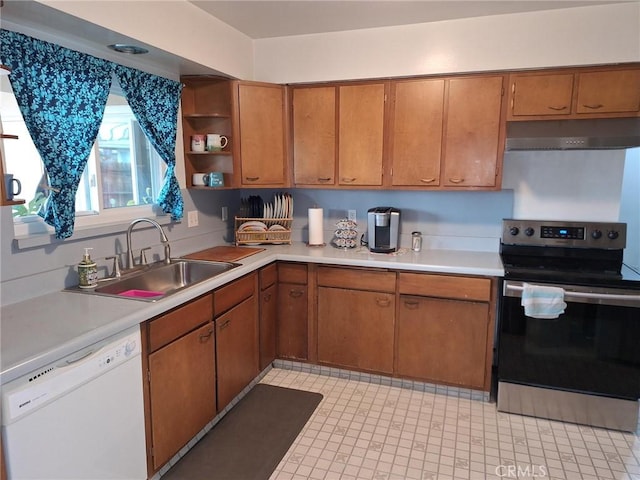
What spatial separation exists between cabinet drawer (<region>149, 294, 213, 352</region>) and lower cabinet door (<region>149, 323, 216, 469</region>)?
1.3 inches

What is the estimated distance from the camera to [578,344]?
92.4 inches

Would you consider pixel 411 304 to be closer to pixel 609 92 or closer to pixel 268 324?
pixel 268 324

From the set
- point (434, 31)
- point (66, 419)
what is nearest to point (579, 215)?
point (434, 31)

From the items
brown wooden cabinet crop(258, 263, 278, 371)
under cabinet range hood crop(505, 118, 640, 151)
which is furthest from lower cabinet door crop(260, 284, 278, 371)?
under cabinet range hood crop(505, 118, 640, 151)

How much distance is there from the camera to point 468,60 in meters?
2.62

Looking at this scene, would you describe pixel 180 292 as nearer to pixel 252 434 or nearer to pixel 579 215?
pixel 252 434

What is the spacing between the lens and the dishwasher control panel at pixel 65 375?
4.13ft

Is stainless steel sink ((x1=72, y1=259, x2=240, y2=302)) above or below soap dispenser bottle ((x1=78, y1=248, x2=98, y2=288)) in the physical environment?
below

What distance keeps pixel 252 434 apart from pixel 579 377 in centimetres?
185

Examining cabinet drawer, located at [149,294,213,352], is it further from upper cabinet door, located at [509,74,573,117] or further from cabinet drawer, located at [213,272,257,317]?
upper cabinet door, located at [509,74,573,117]

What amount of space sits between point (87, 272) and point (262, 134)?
1.47 meters

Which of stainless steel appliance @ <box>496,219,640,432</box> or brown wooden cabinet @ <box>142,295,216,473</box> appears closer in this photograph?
brown wooden cabinet @ <box>142,295,216,473</box>

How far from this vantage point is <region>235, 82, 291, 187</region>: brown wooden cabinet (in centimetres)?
287

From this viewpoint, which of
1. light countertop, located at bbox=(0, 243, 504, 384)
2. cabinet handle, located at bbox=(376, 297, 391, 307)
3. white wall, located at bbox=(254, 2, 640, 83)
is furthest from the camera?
cabinet handle, located at bbox=(376, 297, 391, 307)
